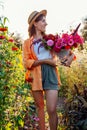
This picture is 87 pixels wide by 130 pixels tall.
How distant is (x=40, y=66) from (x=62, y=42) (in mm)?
410

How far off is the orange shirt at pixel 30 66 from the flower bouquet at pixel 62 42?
0.22 metres

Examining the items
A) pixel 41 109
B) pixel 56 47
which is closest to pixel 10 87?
pixel 41 109

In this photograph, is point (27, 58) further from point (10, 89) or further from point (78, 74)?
point (78, 74)

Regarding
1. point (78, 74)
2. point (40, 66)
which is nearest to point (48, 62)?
point (40, 66)

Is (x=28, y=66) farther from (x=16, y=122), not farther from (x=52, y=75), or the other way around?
(x=16, y=122)

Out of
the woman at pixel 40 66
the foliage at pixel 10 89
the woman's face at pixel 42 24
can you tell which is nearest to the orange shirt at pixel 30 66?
the woman at pixel 40 66

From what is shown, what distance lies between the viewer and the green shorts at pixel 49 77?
5246 mm

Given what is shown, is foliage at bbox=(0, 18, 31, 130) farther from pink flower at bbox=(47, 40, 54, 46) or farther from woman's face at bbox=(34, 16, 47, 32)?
pink flower at bbox=(47, 40, 54, 46)

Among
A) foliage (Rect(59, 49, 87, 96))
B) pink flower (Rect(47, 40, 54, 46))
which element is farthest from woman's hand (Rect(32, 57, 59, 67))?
foliage (Rect(59, 49, 87, 96))

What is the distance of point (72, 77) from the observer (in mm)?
7898

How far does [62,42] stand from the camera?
513 centimetres

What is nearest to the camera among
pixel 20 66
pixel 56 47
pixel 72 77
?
pixel 56 47

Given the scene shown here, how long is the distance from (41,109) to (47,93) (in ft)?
1.03

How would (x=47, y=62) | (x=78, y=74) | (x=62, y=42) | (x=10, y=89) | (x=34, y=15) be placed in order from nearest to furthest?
(x=62, y=42) < (x=47, y=62) < (x=34, y=15) < (x=10, y=89) < (x=78, y=74)
